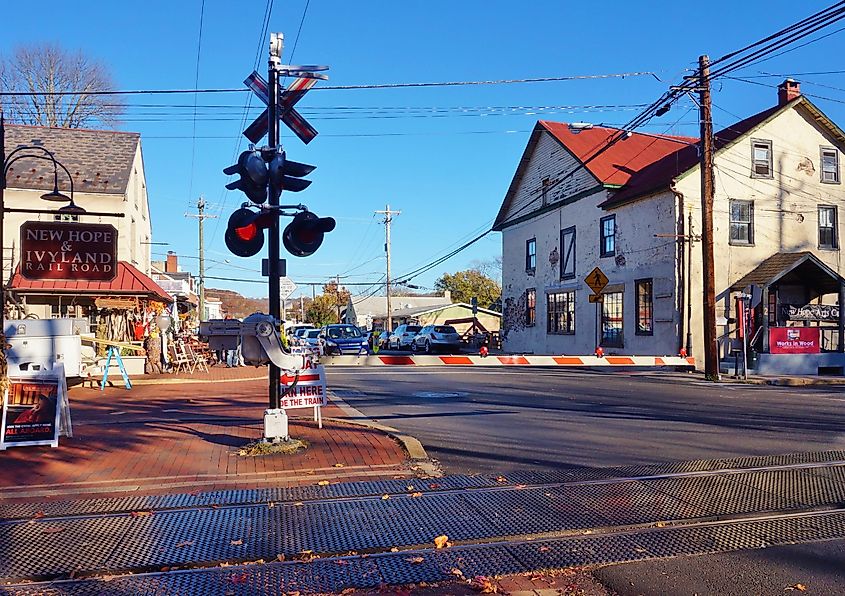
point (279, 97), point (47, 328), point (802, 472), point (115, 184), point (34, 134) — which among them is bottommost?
point (802, 472)

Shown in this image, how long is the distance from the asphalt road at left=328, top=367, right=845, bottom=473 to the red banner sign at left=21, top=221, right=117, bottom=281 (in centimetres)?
480

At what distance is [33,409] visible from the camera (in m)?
8.82

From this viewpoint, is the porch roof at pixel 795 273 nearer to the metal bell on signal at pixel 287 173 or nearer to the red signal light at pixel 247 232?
the metal bell on signal at pixel 287 173

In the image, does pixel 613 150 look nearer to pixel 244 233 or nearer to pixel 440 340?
pixel 440 340

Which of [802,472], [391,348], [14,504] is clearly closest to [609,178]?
[391,348]

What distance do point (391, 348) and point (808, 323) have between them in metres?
25.6

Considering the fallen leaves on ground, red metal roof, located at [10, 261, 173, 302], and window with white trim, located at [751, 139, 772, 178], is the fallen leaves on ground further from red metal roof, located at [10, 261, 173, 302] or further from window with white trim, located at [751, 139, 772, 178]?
window with white trim, located at [751, 139, 772, 178]

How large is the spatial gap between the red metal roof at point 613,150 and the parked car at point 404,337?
48.6ft

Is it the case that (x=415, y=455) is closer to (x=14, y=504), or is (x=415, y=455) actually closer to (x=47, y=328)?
(x=14, y=504)

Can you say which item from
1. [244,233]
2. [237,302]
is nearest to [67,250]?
[244,233]

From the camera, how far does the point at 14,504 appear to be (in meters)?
6.53

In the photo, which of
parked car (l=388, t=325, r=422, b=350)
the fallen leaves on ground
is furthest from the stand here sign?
parked car (l=388, t=325, r=422, b=350)

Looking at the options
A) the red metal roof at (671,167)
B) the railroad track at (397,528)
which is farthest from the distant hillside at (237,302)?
the railroad track at (397,528)

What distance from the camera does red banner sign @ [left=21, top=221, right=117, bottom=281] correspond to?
31.4ft
